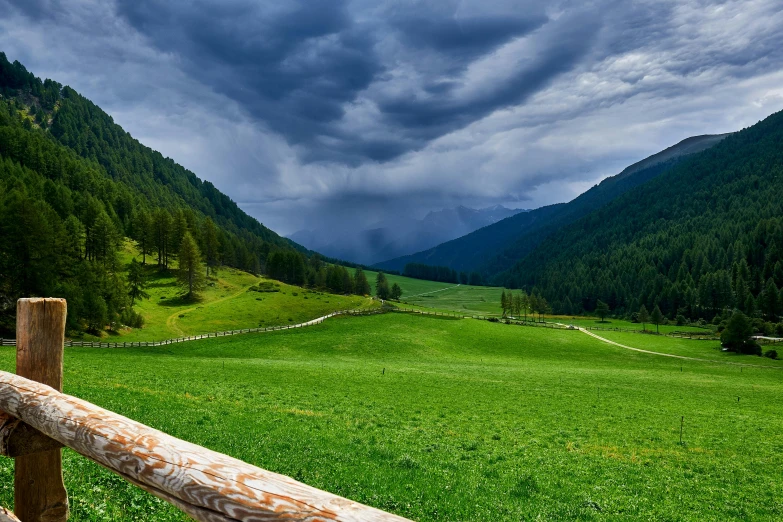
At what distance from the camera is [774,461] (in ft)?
65.0

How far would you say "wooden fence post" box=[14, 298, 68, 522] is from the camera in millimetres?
5324

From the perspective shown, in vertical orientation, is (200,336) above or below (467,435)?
below

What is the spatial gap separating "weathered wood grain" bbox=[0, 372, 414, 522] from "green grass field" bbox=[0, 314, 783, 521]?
204 inches

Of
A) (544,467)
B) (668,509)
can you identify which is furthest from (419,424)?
(668,509)

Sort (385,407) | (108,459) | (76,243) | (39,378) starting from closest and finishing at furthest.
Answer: (108,459) → (39,378) → (385,407) → (76,243)

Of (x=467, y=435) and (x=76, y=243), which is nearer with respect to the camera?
(x=467, y=435)

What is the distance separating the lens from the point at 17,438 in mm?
5090

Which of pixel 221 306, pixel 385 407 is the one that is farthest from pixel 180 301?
pixel 385 407

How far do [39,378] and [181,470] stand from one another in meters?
3.85

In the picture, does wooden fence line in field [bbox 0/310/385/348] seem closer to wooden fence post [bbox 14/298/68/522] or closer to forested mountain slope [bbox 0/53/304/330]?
forested mountain slope [bbox 0/53/304/330]

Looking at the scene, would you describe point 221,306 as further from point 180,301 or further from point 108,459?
point 108,459

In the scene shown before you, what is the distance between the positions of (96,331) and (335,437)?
199 ft

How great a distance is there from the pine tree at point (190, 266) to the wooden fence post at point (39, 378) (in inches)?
3926

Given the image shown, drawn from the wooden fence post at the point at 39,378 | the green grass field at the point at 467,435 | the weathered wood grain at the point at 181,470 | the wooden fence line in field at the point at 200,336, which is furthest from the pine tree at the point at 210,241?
the weathered wood grain at the point at 181,470
